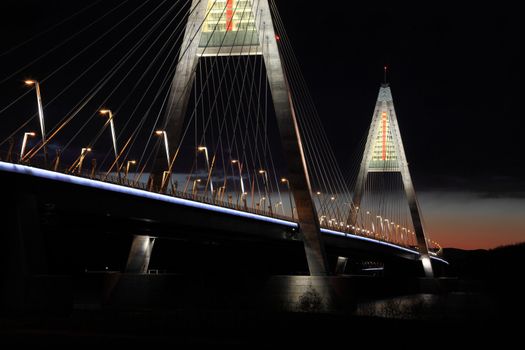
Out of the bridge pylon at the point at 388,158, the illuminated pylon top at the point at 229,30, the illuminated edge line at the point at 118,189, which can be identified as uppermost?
the illuminated pylon top at the point at 229,30

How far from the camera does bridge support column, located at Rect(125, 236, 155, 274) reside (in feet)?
140

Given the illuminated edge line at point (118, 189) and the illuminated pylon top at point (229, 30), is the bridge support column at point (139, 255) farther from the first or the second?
the illuminated pylon top at point (229, 30)

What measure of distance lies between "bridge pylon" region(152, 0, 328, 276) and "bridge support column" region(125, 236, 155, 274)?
555 centimetres

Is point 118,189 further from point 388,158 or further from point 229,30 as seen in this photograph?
point 388,158

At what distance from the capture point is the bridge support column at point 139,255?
140 feet

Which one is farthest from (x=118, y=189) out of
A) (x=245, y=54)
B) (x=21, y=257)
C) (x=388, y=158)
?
(x=388, y=158)

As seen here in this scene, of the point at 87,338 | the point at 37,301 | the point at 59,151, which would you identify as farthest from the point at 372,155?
the point at 87,338

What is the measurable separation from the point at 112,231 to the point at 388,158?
163ft

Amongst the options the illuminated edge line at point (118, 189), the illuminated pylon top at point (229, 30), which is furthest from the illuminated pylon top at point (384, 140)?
the illuminated pylon top at point (229, 30)

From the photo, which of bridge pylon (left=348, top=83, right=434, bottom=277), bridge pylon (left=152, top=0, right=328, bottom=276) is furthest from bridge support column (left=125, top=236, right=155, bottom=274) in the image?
bridge pylon (left=348, top=83, right=434, bottom=277)

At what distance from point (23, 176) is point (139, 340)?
35.4 feet

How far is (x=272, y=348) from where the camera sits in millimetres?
16875

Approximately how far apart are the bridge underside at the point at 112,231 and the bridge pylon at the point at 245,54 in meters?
3.21

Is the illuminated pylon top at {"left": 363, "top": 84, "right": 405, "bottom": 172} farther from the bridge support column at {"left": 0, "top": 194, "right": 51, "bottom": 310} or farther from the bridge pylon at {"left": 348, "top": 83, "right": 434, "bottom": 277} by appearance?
the bridge support column at {"left": 0, "top": 194, "right": 51, "bottom": 310}
